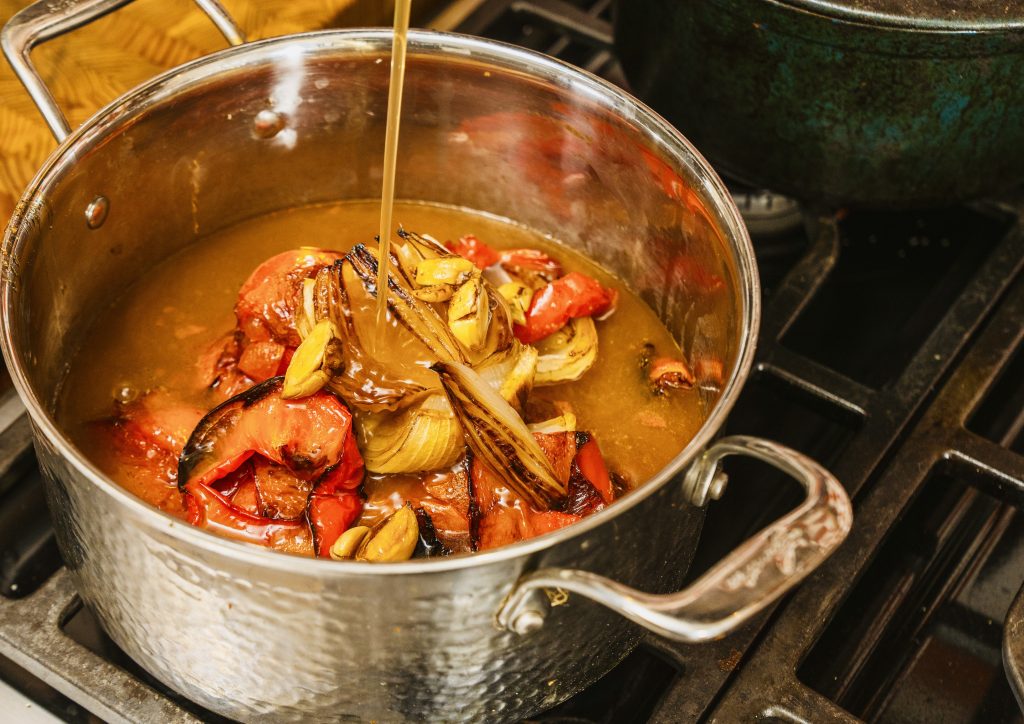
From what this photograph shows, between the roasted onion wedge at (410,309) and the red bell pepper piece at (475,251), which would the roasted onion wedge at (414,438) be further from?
the red bell pepper piece at (475,251)

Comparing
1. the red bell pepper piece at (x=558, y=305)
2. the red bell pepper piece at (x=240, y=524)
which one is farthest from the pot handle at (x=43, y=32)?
the red bell pepper piece at (x=558, y=305)

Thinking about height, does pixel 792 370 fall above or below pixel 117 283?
above

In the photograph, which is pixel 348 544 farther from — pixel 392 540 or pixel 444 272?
pixel 444 272

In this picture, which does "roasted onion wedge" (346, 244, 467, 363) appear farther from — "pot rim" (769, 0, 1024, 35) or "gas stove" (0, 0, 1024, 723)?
"pot rim" (769, 0, 1024, 35)

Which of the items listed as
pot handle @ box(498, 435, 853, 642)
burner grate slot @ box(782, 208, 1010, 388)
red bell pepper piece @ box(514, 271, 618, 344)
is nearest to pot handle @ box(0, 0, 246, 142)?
red bell pepper piece @ box(514, 271, 618, 344)

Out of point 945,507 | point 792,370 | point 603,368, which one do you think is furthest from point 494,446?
point 945,507

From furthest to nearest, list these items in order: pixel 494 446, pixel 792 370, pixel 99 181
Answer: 1. pixel 792 370
2. pixel 99 181
3. pixel 494 446

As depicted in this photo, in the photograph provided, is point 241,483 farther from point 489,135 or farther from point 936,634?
point 936,634
